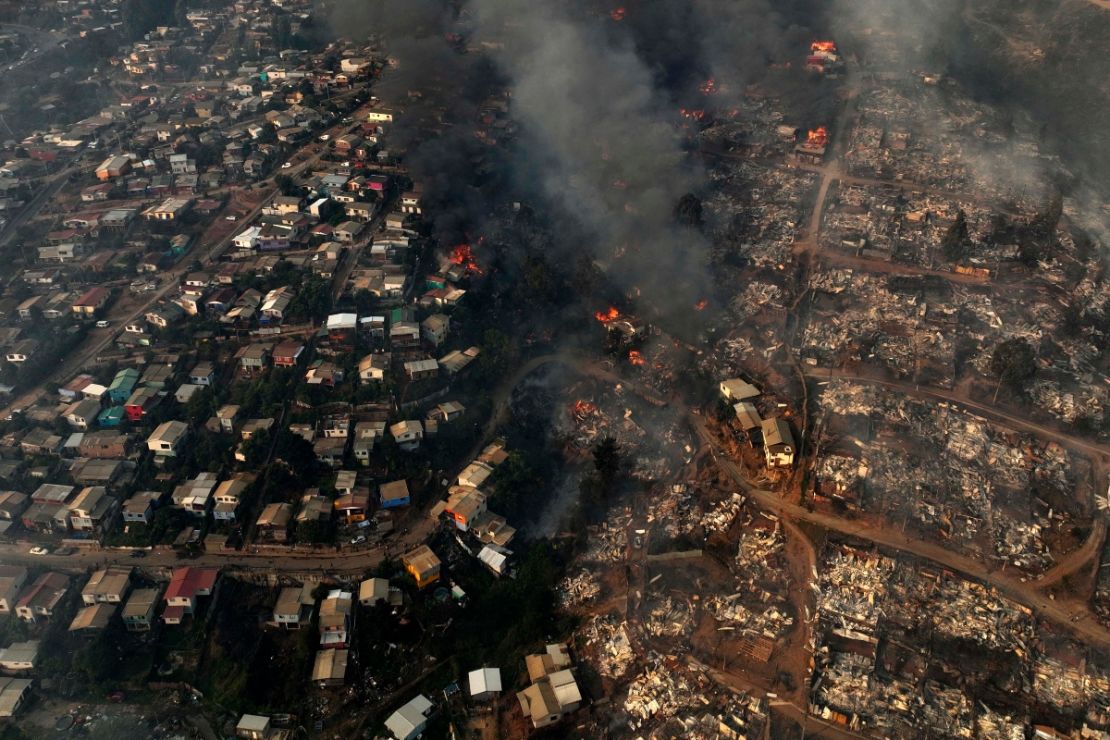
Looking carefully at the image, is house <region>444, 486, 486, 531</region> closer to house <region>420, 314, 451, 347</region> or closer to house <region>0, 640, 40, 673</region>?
house <region>420, 314, 451, 347</region>

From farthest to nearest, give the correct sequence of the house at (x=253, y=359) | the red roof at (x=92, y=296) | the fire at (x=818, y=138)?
the fire at (x=818, y=138) < the red roof at (x=92, y=296) < the house at (x=253, y=359)

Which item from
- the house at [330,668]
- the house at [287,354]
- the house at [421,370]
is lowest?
the house at [330,668]

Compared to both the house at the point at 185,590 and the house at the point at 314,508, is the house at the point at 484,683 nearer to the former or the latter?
the house at the point at 314,508

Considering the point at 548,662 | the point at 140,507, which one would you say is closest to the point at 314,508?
the point at 140,507

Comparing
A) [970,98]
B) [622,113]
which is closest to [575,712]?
[622,113]

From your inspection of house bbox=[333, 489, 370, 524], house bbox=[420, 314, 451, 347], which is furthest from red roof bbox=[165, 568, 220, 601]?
house bbox=[420, 314, 451, 347]

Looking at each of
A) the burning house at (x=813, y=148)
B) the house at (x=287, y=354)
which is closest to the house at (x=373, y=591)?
the house at (x=287, y=354)
